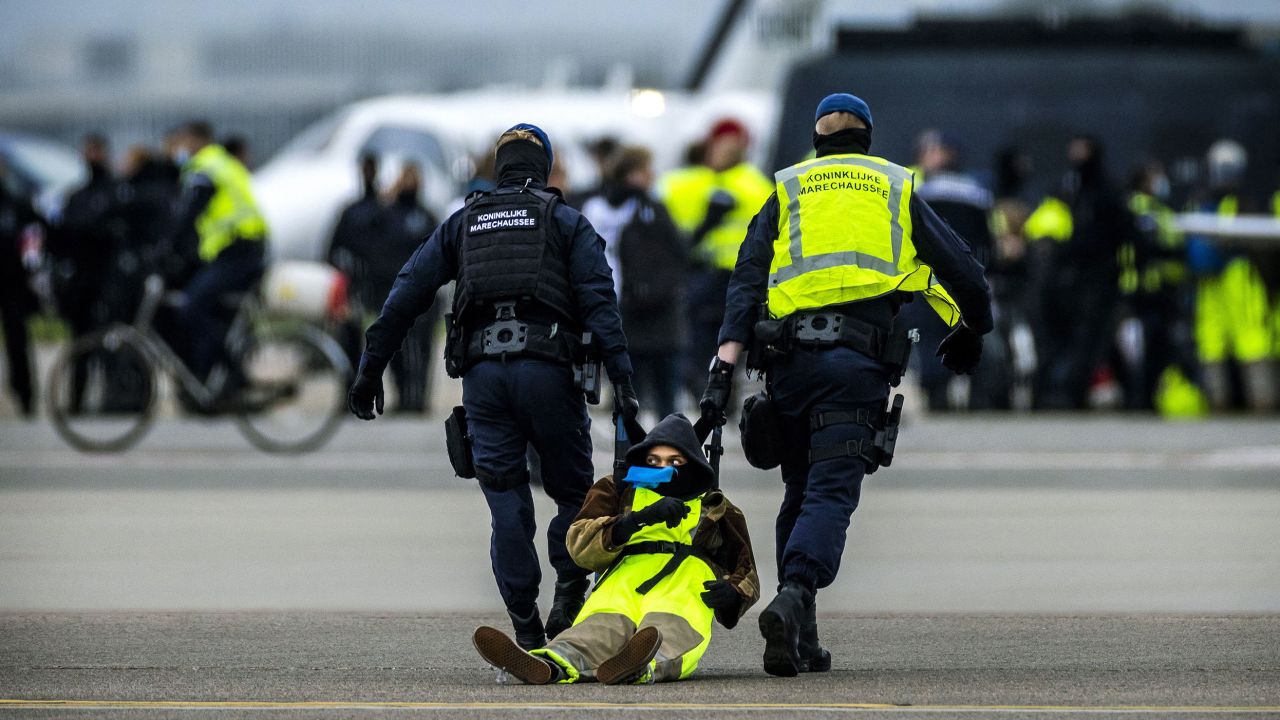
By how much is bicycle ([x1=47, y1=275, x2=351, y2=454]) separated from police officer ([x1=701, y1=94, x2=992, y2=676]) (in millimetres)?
7458

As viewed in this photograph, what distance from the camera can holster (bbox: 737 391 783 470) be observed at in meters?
→ 6.72

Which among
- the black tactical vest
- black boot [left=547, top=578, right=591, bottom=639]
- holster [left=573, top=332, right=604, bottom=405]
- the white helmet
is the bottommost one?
black boot [left=547, top=578, right=591, bottom=639]

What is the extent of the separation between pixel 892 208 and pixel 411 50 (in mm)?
108105

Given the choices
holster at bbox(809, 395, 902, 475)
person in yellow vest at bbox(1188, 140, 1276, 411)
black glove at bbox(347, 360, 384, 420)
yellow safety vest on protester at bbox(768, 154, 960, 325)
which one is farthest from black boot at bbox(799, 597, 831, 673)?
person in yellow vest at bbox(1188, 140, 1276, 411)

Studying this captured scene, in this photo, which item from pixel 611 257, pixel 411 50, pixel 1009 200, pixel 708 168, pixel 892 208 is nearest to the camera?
pixel 892 208

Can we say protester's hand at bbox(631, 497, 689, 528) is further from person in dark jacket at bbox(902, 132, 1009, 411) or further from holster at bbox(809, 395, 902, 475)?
person in dark jacket at bbox(902, 132, 1009, 411)

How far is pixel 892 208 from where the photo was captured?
263 inches

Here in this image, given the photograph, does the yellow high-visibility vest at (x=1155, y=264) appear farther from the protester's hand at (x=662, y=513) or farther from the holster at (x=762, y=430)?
the protester's hand at (x=662, y=513)

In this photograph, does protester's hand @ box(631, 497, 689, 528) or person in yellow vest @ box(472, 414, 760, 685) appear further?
protester's hand @ box(631, 497, 689, 528)

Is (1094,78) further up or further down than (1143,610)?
further up

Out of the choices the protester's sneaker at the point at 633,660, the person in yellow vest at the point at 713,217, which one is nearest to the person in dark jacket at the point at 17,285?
the person in yellow vest at the point at 713,217

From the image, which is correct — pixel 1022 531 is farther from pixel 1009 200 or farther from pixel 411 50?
pixel 411 50

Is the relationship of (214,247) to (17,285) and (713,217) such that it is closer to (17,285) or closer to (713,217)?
(17,285)

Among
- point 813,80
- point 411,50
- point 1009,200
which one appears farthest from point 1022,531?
point 411,50
